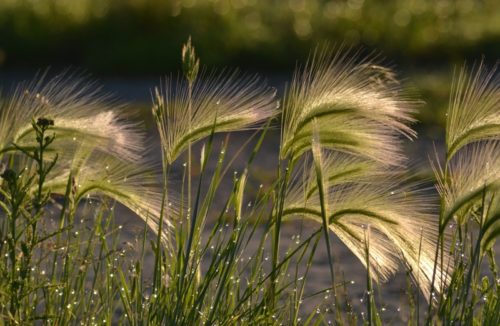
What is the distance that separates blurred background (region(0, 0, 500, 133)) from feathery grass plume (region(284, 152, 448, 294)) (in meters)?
6.88

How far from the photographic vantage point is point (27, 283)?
2.76m

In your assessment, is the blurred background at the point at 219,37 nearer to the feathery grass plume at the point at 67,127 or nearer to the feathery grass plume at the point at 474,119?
the feathery grass plume at the point at 67,127

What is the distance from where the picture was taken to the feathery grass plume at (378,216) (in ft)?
8.76

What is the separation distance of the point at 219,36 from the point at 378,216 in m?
8.18

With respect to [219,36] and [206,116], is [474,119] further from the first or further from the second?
[219,36]

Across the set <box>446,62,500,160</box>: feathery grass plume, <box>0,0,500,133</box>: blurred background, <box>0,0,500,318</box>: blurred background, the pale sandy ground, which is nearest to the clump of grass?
<box>446,62,500,160</box>: feathery grass plume

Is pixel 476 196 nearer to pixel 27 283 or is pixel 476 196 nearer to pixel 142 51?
pixel 27 283

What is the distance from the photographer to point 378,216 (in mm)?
2684

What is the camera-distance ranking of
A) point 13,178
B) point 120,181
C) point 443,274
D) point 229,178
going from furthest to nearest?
point 229,178
point 120,181
point 443,274
point 13,178

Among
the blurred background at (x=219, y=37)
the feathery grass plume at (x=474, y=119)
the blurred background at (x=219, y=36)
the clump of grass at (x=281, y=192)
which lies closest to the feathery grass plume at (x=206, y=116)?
the clump of grass at (x=281, y=192)

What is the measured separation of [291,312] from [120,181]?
0.48 metres

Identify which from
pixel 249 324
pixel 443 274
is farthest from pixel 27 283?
pixel 443 274

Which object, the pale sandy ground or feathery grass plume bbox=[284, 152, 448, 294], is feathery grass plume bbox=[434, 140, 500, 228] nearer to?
feathery grass plume bbox=[284, 152, 448, 294]

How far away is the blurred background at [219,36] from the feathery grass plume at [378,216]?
6883mm
